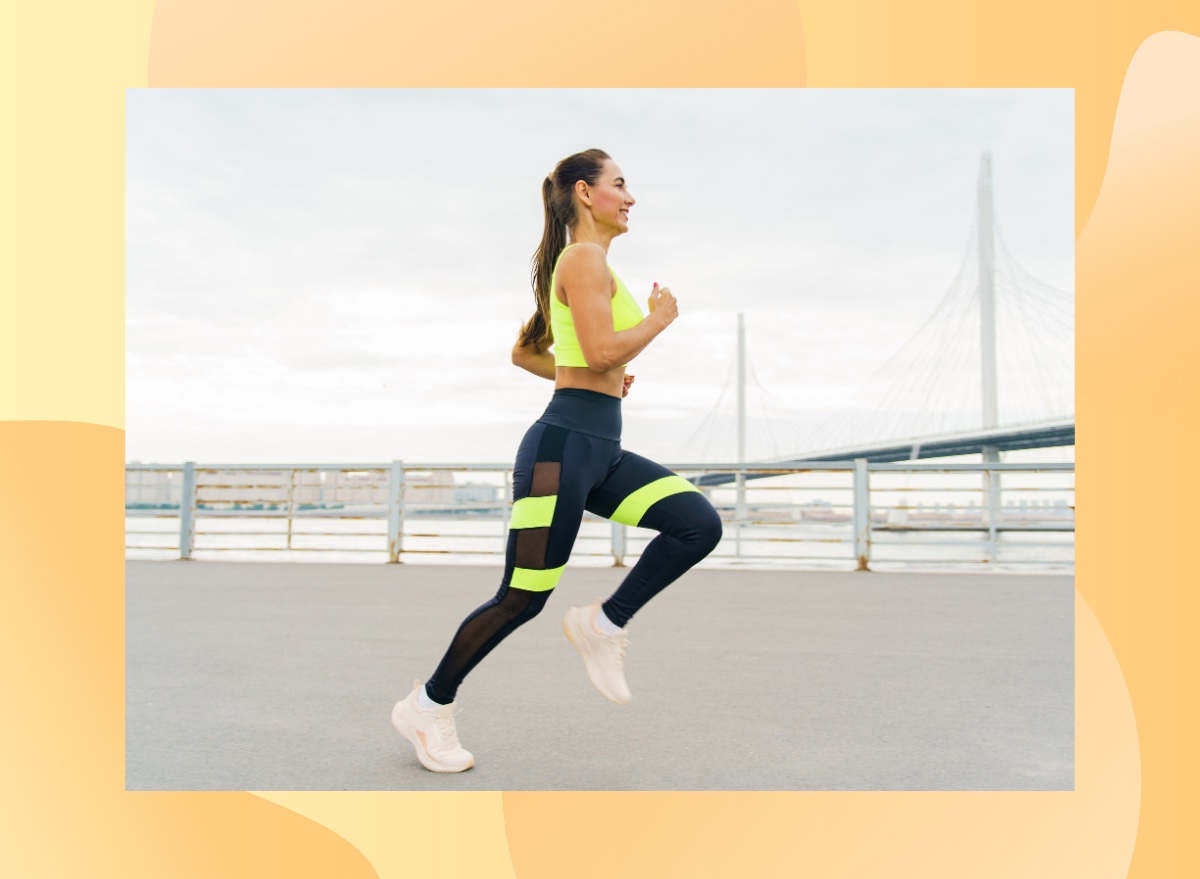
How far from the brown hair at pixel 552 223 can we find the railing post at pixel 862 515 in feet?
22.3

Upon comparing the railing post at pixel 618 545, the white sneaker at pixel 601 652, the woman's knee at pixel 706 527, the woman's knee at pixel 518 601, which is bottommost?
the railing post at pixel 618 545

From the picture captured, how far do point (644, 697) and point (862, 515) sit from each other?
6052 millimetres

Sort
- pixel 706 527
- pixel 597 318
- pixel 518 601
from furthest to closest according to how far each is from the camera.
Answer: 1. pixel 706 527
2. pixel 518 601
3. pixel 597 318

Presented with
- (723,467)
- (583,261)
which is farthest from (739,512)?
(583,261)

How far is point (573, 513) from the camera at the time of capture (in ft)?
7.49

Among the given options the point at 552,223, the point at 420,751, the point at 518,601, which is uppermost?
the point at 552,223

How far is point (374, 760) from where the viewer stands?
8.38ft

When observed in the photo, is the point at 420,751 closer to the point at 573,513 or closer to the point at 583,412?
the point at 573,513

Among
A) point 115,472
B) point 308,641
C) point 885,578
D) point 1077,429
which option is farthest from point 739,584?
point 115,472

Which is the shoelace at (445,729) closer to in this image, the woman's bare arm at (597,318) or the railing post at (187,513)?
the woman's bare arm at (597,318)

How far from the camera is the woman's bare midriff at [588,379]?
2344 mm

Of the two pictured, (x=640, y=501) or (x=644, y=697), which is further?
(x=644, y=697)

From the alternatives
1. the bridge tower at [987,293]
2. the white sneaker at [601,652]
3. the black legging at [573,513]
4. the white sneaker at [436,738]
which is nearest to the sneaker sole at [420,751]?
the white sneaker at [436,738]

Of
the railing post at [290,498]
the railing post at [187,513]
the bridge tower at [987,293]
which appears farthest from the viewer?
the bridge tower at [987,293]
